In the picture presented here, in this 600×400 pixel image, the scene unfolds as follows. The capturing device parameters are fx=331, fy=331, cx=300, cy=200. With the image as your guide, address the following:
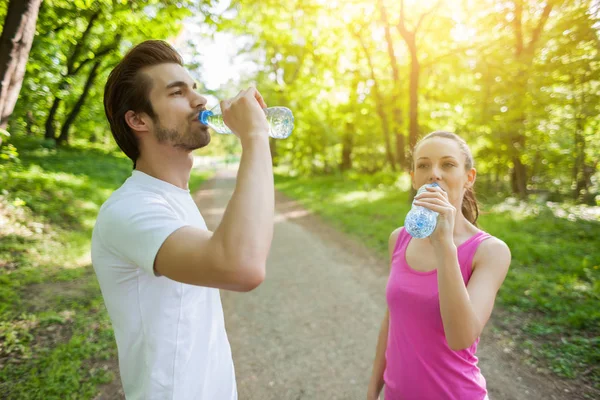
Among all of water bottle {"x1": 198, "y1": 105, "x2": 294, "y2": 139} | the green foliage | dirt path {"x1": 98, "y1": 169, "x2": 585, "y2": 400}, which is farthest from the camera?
the green foliage

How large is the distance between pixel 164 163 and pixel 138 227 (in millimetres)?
437

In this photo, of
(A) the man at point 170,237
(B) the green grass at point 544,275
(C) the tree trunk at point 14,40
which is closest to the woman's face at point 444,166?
(A) the man at point 170,237

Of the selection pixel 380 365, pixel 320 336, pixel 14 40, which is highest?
pixel 14 40

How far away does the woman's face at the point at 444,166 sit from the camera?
1.71m

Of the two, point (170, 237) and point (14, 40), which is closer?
point (170, 237)

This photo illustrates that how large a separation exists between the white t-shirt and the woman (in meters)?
0.95

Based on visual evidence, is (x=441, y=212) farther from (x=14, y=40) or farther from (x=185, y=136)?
(x=14, y=40)

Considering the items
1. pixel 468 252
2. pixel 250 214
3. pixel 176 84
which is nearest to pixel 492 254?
pixel 468 252

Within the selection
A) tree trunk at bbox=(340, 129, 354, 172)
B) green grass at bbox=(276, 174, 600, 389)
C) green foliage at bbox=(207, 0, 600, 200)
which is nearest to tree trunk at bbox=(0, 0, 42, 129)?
green foliage at bbox=(207, 0, 600, 200)

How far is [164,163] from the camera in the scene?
1393 mm

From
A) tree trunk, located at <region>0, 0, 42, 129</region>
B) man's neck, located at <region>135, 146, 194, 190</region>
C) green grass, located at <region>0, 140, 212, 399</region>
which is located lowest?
green grass, located at <region>0, 140, 212, 399</region>

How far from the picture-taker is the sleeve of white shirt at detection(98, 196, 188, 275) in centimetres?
101

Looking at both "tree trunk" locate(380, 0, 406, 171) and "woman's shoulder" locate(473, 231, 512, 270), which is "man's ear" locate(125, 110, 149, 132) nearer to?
"woman's shoulder" locate(473, 231, 512, 270)

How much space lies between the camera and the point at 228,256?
0.91 m
